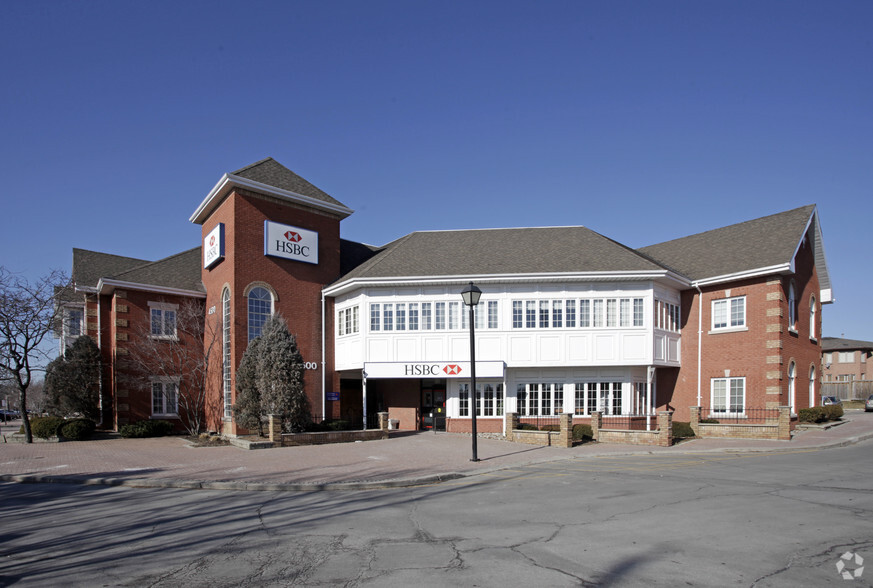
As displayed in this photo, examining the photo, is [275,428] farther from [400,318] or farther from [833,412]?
[833,412]

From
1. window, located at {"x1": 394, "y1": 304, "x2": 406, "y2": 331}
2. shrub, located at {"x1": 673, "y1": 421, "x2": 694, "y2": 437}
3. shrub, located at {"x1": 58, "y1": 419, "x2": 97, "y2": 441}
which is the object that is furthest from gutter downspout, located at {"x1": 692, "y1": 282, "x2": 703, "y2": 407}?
shrub, located at {"x1": 58, "y1": 419, "x2": 97, "y2": 441}

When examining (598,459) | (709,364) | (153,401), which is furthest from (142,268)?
(709,364)

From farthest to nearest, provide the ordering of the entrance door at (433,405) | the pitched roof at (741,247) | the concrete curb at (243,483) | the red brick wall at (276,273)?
the entrance door at (433,405) → the pitched roof at (741,247) → the red brick wall at (276,273) → the concrete curb at (243,483)

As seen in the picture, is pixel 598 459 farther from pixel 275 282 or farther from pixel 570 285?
pixel 275 282

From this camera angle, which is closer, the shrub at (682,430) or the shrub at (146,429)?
the shrub at (682,430)

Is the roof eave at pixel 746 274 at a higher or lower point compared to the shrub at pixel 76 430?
higher

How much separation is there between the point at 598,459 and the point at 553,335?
26.6 ft

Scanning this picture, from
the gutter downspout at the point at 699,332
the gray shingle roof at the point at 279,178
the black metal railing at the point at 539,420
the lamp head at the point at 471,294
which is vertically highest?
the gray shingle roof at the point at 279,178

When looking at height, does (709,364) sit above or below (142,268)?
below

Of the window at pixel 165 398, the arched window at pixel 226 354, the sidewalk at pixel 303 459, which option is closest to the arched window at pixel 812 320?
the sidewalk at pixel 303 459

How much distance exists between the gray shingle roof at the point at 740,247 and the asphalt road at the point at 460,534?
1428 cm

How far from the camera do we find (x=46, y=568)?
7039mm

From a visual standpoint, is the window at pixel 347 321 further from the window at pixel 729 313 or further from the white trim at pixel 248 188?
the window at pixel 729 313

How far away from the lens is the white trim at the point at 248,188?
2481 centimetres
